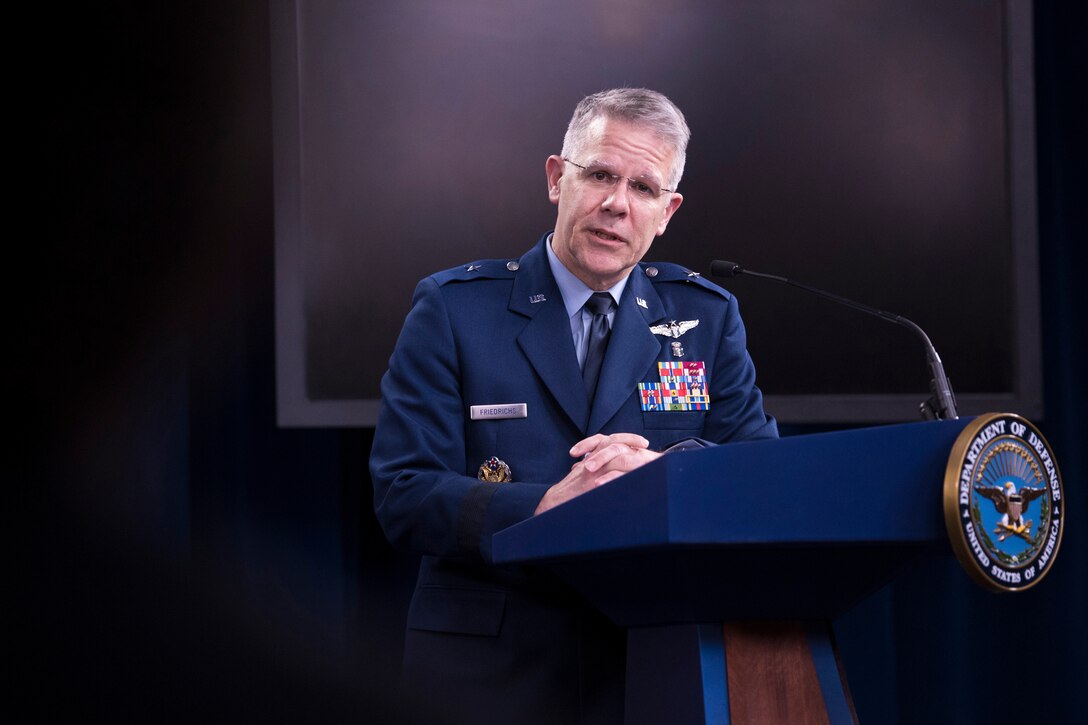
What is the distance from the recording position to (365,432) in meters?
2.59

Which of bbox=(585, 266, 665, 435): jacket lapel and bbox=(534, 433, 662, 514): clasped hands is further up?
bbox=(585, 266, 665, 435): jacket lapel

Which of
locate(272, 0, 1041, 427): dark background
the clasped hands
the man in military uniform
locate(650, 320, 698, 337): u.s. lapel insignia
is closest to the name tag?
the man in military uniform

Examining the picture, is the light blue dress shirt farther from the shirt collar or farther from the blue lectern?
the blue lectern

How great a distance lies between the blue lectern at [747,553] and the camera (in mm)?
770

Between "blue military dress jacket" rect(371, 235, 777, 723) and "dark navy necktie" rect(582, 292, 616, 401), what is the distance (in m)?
0.02

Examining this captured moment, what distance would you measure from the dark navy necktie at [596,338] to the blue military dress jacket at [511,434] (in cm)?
2

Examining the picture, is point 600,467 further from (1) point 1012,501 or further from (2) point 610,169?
(2) point 610,169

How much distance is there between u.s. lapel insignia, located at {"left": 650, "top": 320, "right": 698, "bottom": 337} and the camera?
1585 millimetres

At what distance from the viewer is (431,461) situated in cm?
138

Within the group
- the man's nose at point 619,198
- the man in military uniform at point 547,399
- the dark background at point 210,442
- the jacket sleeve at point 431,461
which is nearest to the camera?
the jacket sleeve at point 431,461

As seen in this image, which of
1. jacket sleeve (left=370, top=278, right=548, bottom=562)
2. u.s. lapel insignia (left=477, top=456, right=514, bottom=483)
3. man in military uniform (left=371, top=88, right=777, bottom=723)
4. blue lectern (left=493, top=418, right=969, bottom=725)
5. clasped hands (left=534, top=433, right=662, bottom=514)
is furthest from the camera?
u.s. lapel insignia (left=477, top=456, right=514, bottom=483)

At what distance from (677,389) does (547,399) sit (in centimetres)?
19

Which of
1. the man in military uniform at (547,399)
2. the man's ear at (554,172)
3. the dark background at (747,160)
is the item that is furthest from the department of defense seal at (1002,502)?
the dark background at (747,160)

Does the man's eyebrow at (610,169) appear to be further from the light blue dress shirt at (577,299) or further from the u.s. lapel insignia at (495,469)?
the u.s. lapel insignia at (495,469)
